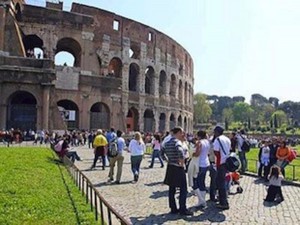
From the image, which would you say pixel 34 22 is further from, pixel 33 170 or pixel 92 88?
pixel 33 170

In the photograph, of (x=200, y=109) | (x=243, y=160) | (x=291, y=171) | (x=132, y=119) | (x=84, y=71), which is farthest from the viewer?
(x=200, y=109)

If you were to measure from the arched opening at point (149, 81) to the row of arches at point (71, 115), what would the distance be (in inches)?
115

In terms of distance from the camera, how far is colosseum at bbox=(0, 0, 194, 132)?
1139 inches

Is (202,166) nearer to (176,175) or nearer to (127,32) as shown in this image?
(176,175)

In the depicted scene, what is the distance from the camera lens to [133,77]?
46.3 metres

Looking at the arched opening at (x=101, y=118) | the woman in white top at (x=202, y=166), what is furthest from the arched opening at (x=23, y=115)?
the woman in white top at (x=202, y=166)

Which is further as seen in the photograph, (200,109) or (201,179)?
(200,109)

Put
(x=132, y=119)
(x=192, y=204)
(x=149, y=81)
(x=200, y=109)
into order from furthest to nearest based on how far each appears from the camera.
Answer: (x=200, y=109)
(x=149, y=81)
(x=132, y=119)
(x=192, y=204)

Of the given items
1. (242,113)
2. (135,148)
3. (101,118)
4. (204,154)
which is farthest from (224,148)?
(242,113)

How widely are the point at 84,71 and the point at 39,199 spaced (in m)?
27.7

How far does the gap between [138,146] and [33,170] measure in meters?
3.13

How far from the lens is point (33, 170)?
11.6 metres

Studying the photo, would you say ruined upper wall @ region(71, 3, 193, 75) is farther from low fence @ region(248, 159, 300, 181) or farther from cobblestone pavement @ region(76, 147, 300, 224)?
cobblestone pavement @ region(76, 147, 300, 224)

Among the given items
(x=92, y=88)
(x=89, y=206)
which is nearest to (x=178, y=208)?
(x=89, y=206)
